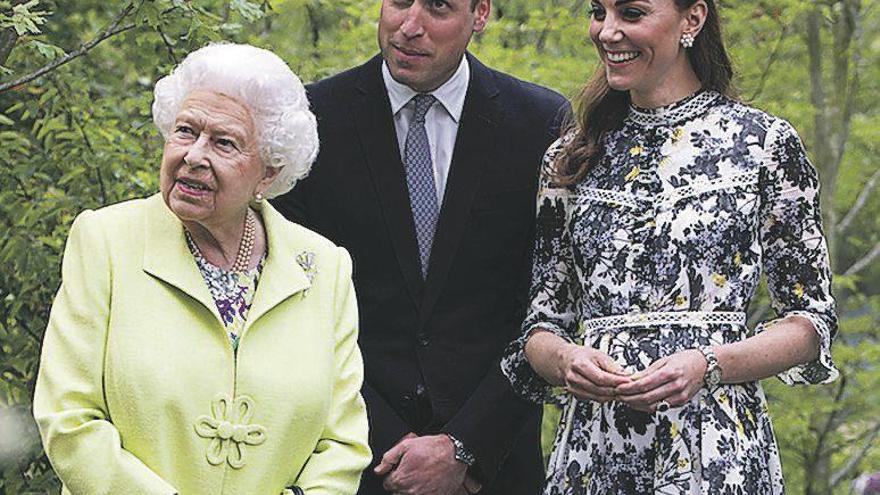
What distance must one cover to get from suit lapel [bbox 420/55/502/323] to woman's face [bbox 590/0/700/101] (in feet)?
1.96

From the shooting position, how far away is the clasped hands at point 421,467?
433cm

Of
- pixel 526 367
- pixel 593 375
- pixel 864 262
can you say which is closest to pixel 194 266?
pixel 593 375

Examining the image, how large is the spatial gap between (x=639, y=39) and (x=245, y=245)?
1.08 metres

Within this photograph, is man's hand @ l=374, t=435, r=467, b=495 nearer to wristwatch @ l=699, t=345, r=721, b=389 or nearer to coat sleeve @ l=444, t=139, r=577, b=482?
coat sleeve @ l=444, t=139, r=577, b=482

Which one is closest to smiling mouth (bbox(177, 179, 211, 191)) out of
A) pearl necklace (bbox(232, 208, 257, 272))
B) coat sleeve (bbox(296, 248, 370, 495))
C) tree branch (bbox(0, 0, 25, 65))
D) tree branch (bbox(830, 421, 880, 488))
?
pearl necklace (bbox(232, 208, 257, 272))

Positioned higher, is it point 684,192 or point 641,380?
point 684,192

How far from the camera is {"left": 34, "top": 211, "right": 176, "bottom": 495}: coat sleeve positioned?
340cm

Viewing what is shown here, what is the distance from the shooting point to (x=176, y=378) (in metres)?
3.47

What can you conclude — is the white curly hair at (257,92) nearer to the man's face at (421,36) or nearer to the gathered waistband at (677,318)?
the man's face at (421,36)

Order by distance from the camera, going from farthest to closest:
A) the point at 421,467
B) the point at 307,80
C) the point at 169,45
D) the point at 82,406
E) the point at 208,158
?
1. the point at 307,80
2. the point at 169,45
3. the point at 421,467
4. the point at 208,158
5. the point at 82,406

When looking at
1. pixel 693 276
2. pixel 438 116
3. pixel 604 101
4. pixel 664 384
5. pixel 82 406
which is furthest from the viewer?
pixel 438 116

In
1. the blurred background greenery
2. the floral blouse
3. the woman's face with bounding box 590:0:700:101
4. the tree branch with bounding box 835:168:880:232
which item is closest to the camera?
the floral blouse

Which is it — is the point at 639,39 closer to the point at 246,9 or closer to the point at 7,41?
the point at 246,9

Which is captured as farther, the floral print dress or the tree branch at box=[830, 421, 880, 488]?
the tree branch at box=[830, 421, 880, 488]
